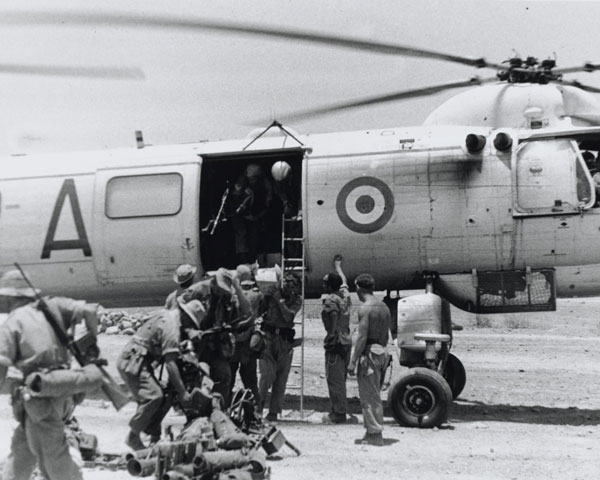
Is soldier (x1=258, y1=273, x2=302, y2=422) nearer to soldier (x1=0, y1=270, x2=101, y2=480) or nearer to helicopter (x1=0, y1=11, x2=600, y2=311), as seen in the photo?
helicopter (x1=0, y1=11, x2=600, y2=311)

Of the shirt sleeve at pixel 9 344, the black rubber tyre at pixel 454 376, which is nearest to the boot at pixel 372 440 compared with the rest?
the black rubber tyre at pixel 454 376

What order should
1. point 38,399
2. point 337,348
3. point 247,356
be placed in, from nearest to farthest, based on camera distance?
point 38,399, point 247,356, point 337,348

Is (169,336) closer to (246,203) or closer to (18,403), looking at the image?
(18,403)

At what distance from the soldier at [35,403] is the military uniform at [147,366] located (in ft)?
3.65

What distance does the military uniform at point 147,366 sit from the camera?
6.24 meters

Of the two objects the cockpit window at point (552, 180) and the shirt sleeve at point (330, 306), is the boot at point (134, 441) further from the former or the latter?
the cockpit window at point (552, 180)

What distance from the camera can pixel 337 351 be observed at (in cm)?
916

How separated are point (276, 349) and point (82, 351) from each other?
416 centimetres

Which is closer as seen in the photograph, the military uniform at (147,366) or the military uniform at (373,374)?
the military uniform at (147,366)

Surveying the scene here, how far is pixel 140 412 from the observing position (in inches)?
248

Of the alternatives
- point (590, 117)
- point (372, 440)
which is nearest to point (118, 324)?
point (372, 440)

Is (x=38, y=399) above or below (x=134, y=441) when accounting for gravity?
above

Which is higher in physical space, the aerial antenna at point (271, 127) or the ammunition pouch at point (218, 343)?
Answer: the aerial antenna at point (271, 127)

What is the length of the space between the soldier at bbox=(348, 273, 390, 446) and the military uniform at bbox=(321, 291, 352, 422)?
40.7 inches
